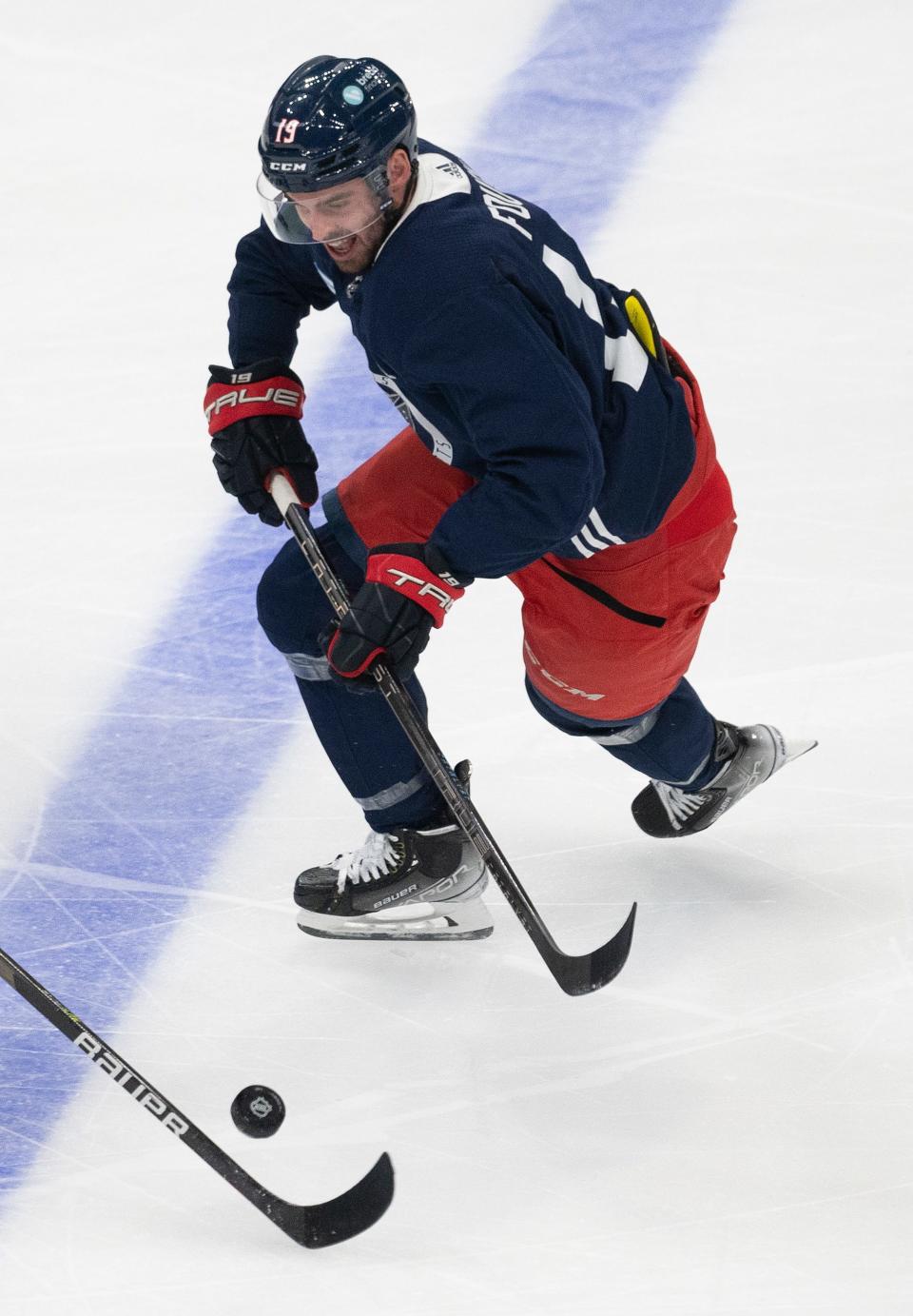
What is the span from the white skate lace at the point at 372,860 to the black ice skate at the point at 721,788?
0.43 m

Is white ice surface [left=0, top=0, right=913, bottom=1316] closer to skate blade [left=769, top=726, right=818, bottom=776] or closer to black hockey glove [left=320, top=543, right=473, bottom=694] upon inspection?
skate blade [left=769, top=726, right=818, bottom=776]

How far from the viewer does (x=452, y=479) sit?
2.33m

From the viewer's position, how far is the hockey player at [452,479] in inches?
76.8

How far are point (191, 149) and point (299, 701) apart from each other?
1.97m

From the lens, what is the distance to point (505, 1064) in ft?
7.76

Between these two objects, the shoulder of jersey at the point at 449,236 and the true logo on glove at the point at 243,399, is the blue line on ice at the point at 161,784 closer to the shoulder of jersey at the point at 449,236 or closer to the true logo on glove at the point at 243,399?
the true logo on glove at the point at 243,399

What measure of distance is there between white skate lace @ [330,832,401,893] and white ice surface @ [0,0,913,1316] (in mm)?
119

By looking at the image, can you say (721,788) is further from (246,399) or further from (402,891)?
(246,399)

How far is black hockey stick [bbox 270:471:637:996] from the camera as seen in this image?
2.31 meters

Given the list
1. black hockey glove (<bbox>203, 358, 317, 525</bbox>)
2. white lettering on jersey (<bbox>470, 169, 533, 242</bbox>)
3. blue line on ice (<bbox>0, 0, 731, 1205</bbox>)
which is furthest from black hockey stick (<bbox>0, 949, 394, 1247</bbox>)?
white lettering on jersey (<bbox>470, 169, 533, 242</bbox>)

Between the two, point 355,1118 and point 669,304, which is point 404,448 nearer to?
point 355,1118

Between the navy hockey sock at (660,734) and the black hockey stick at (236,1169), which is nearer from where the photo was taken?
the black hockey stick at (236,1169)

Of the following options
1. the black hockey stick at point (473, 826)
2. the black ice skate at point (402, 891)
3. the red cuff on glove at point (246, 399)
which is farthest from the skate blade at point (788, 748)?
the red cuff on glove at point (246, 399)

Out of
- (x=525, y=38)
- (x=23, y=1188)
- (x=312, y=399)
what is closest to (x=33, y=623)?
(x=312, y=399)
